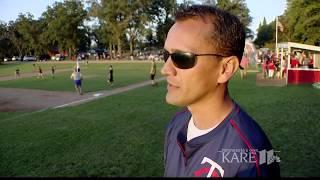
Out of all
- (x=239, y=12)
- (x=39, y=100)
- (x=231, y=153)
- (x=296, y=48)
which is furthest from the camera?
(x=239, y=12)

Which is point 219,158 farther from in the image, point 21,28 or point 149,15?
point 21,28

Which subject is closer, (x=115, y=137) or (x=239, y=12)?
(x=115, y=137)

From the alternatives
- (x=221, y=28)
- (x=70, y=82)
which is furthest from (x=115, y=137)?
(x=70, y=82)

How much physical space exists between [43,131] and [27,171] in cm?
423

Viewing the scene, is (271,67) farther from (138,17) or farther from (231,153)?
(138,17)

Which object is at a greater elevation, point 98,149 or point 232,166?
point 232,166

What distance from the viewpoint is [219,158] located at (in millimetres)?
1935

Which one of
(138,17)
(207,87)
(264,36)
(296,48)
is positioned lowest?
(207,87)

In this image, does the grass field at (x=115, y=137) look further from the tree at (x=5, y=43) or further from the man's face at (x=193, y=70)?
the tree at (x=5, y=43)

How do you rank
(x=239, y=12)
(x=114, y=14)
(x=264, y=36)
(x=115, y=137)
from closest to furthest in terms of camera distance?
(x=115, y=137), (x=239, y=12), (x=114, y=14), (x=264, y=36)

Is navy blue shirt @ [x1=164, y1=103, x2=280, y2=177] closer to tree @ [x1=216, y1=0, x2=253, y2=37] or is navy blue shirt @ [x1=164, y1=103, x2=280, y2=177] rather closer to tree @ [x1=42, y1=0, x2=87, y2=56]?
tree @ [x1=216, y1=0, x2=253, y2=37]

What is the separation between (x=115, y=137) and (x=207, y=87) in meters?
8.76

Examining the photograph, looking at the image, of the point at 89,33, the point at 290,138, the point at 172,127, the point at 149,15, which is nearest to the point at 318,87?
the point at 290,138

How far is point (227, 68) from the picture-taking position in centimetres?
215
